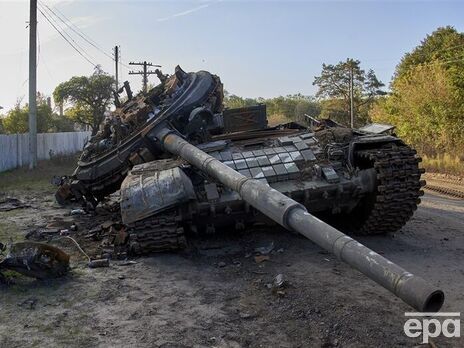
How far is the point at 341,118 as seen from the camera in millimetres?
51281

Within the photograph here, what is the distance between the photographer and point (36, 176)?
66.7ft

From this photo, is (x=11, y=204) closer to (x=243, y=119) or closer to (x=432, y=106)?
(x=243, y=119)

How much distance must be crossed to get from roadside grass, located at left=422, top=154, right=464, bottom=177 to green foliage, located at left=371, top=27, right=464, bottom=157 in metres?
1.35

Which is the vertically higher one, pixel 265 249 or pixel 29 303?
pixel 265 249

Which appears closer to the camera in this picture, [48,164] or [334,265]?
[334,265]

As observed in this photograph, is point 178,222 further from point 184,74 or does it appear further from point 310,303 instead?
point 184,74

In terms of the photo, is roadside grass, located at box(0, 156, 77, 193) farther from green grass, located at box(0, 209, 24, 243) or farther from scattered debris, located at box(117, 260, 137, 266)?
scattered debris, located at box(117, 260, 137, 266)

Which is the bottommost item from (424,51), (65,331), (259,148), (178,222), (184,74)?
(65,331)

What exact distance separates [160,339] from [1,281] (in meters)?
2.64

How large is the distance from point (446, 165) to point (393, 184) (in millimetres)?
15031

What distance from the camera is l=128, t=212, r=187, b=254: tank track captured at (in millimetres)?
7027

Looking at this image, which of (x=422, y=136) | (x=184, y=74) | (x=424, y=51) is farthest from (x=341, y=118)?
(x=184, y=74)

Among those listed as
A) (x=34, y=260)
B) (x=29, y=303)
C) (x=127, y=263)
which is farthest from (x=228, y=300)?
(x=34, y=260)

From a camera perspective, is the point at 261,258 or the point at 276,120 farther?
the point at 276,120
